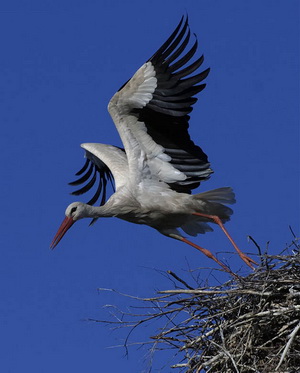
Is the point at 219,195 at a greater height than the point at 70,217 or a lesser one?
lesser

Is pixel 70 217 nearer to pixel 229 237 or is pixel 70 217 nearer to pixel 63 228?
pixel 63 228

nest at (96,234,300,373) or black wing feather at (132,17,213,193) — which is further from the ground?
black wing feather at (132,17,213,193)

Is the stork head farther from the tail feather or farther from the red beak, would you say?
the tail feather

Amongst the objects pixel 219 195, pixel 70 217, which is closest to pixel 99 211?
pixel 70 217

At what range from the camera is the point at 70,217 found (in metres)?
9.90

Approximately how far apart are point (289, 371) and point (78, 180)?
4397 mm

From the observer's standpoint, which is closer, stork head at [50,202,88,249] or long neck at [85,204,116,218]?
long neck at [85,204,116,218]

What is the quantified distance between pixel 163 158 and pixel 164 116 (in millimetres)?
338

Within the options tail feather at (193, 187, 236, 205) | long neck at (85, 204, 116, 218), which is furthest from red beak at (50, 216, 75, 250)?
tail feather at (193, 187, 236, 205)

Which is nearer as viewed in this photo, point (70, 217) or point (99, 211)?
point (99, 211)

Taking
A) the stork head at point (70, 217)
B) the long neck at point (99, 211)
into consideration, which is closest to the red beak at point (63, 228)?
the stork head at point (70, 217)

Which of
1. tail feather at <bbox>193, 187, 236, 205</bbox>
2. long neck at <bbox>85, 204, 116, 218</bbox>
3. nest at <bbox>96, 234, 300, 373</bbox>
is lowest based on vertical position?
nest at <bbox>96, 234, 300, 373</bbox>

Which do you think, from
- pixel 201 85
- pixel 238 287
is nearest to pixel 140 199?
pixel 201 85

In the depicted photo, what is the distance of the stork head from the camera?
32.3ft
